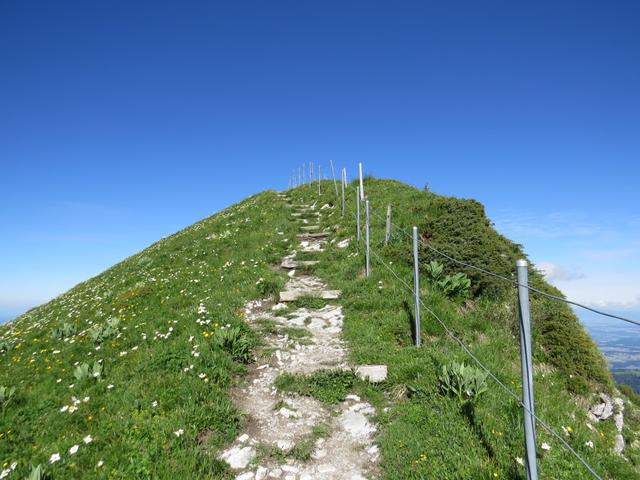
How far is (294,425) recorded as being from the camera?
632 centimetres

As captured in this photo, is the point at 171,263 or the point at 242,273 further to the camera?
the point at 171,263

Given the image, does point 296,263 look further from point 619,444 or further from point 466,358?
point 619,444

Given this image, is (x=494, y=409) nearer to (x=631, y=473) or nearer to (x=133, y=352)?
(x=631, y=473)

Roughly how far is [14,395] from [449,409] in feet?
27.2

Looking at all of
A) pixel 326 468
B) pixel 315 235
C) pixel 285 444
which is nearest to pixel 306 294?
pixel 285 444

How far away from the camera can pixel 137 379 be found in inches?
295

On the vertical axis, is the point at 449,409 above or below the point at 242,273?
below

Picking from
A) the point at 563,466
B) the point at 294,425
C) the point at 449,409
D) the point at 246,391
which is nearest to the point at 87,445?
the point at 246,391

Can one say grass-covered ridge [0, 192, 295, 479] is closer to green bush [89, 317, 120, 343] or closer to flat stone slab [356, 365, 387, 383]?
green bush [89, 317, 120, 343]

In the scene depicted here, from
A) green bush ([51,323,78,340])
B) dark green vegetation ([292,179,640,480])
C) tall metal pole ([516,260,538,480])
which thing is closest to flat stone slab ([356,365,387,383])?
dark green vegetation ([292,179,640,480])

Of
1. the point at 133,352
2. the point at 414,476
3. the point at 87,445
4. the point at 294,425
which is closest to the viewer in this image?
the point at 414,476

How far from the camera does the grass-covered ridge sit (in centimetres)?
554

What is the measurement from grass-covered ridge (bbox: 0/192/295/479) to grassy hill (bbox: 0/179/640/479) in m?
0.03

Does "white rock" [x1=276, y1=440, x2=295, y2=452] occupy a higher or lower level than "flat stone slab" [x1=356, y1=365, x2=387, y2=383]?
lower
